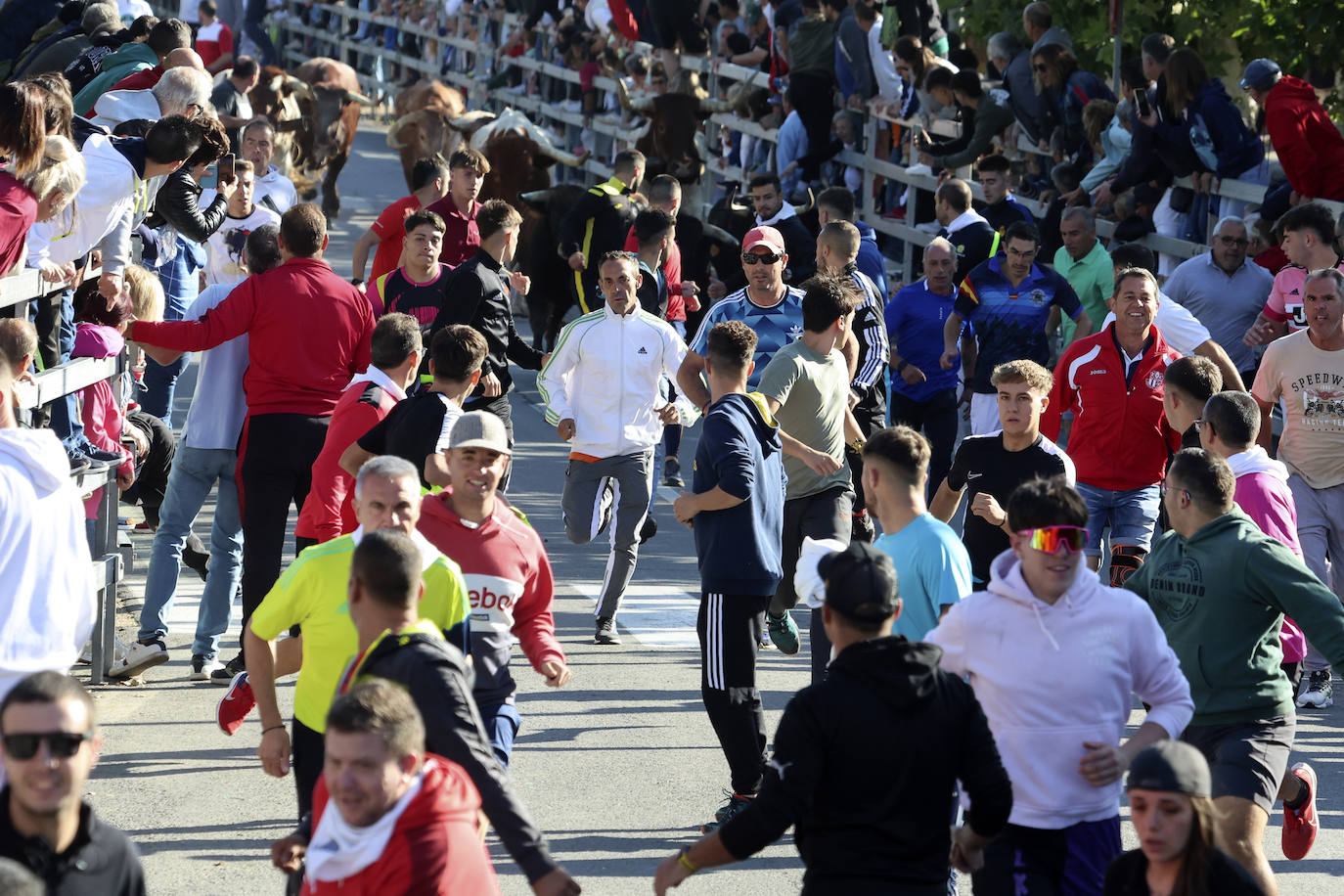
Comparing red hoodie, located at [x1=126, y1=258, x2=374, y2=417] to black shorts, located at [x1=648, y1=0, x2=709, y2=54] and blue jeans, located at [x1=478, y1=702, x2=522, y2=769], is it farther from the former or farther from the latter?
black shorts, located at [x1=648, y1=0, x2=709, y2=54]

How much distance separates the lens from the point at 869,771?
171 inches

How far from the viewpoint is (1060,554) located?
4.92 meters

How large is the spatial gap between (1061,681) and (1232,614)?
1001 millimetres

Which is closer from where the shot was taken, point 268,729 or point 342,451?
point 268,729

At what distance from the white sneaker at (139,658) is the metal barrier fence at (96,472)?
3.7 inches

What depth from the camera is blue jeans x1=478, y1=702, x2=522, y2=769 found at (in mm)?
5836

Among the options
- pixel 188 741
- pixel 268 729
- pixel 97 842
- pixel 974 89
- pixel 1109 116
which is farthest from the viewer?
pixel 974 89

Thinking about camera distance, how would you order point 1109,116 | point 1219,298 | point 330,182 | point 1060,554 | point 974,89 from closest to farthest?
1. point 1060,554
2. point 1219,298
3. point 1109,116
4. point 974,89
5. point 330,182

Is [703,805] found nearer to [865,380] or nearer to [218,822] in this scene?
[218,822]

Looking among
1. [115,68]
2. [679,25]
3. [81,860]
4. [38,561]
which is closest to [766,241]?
[115,68]

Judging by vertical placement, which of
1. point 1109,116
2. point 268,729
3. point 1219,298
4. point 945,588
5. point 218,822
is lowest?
point 218,822

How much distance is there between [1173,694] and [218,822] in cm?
376

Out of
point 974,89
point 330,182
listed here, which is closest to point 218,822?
point 974,89

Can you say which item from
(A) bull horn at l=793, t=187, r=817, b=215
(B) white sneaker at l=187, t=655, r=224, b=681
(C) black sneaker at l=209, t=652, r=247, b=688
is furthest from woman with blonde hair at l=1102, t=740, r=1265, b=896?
(A) bull horn at l=793, t=187, r=817, b=215
